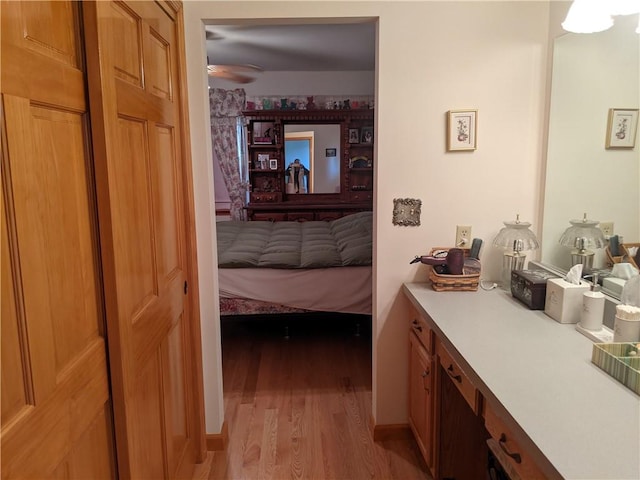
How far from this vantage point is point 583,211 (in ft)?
6.55

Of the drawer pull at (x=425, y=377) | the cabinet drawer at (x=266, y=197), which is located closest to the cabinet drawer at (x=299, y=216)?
the cabinet drawer at (x=266, y=197)

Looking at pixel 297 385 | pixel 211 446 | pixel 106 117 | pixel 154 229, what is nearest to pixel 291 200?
pixel 297 385

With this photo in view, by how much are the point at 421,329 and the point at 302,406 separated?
1.07 m

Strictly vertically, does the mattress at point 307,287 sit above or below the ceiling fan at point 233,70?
below

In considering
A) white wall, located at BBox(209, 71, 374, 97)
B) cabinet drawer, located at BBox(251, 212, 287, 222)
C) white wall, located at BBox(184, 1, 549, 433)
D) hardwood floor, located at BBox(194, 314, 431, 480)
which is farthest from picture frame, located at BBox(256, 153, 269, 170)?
white wall, located at BBox(184, 1, 549, 433)

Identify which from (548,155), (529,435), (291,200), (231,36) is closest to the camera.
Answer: (529,435)

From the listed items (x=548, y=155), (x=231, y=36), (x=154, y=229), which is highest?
(x=231, y=36)

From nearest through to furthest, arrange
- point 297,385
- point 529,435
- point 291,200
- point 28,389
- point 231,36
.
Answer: point 28,389 < point 529,435 < point 297,385 < point 231,36 < point 291,200

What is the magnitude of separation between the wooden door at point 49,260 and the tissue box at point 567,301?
1547 mm

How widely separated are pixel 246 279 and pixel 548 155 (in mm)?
2143

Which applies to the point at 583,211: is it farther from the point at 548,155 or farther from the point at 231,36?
the point at 231,36

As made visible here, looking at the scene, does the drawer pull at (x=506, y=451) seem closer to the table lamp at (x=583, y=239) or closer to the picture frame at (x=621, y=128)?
the table lamp at (x=583, y=239)

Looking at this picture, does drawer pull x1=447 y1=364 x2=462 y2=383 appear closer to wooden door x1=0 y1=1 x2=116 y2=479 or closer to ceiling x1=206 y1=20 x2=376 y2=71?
wooden door x1=0 y1=1 x2=116 y2=479

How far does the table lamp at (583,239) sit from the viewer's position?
1.90m
